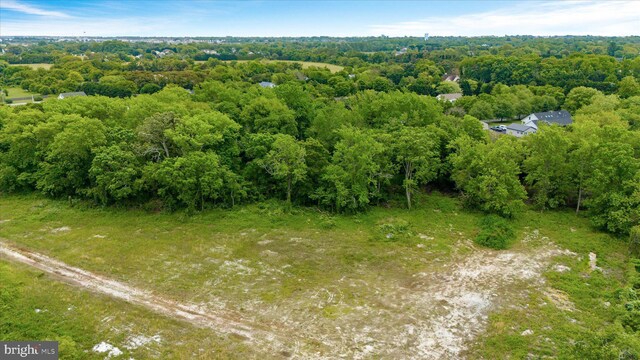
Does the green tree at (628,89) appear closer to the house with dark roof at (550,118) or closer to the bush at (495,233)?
the house with dark roof at (550,118)

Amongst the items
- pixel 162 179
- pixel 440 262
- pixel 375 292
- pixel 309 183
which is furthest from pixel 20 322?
pixel 440 262

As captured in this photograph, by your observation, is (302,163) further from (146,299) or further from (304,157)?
(146,299)

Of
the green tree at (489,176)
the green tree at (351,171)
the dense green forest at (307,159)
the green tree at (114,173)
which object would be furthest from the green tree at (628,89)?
the green tree at (114,173)

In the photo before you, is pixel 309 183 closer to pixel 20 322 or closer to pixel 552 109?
pixel 20 322

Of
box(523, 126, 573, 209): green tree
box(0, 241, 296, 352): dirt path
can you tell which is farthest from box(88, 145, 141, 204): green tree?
box(523, 126, 573, 209): green tree

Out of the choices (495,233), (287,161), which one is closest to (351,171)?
(287,161)
